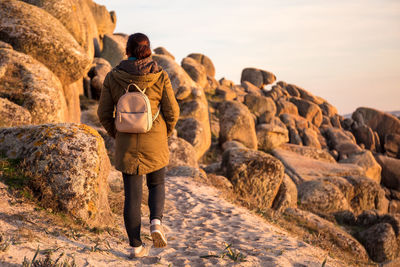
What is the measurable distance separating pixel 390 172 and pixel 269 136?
14.2 metres

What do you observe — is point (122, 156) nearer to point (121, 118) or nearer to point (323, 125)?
point (121, 118)

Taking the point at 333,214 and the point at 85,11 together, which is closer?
the point at 333,214

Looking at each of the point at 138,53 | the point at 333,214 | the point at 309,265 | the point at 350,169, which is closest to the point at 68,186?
the point at 138,53

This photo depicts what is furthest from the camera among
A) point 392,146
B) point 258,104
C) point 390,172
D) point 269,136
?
point 392,146

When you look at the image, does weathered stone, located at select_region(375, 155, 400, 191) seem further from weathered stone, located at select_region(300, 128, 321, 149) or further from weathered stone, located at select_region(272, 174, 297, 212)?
weathered stone, located at select_region(272, 174, 297, 212)

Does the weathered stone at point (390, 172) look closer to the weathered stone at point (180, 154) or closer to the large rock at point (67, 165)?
the weathered stone at point (180, 154)

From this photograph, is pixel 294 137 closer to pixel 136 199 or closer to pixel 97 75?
pixel 97 75

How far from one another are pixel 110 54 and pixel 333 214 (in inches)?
905

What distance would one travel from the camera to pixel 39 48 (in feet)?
39.7

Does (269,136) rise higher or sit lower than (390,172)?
higher

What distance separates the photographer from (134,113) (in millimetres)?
4047

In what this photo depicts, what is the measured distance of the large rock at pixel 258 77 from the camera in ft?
188

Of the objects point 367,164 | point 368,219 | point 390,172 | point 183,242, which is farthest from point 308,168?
point 183,242

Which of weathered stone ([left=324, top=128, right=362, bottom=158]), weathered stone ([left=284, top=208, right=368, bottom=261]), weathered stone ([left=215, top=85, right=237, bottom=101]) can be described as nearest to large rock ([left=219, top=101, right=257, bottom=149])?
weathered stone ([left=215, top=85, right=237, bottom=101])
